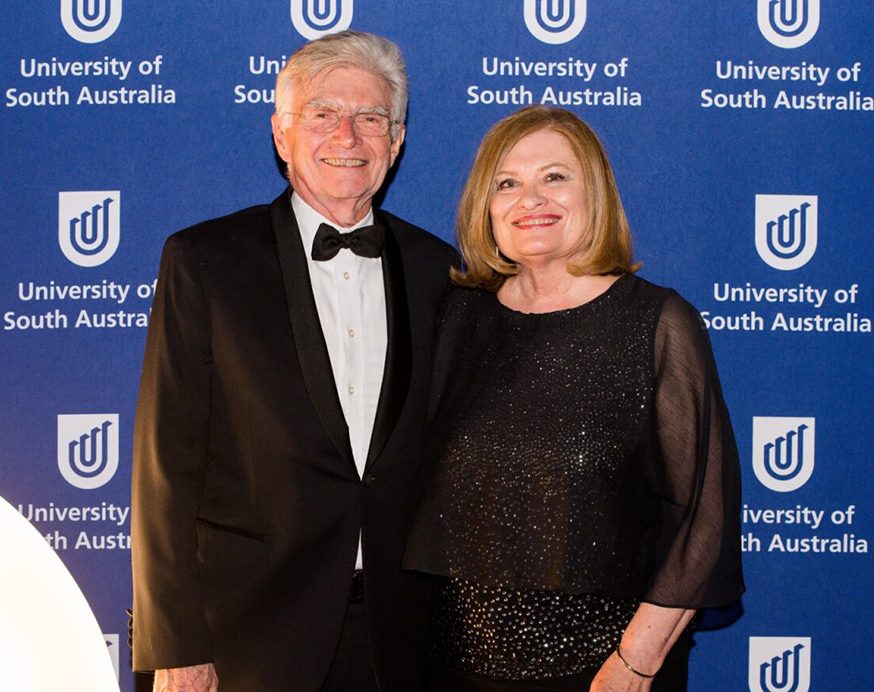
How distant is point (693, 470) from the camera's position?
183cm

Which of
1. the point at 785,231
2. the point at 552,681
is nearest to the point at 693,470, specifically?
the point at 552,681

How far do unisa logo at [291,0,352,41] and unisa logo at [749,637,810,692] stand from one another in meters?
2.37

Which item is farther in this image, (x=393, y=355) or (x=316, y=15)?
(x=316, y=15)

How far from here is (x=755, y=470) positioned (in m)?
2.86

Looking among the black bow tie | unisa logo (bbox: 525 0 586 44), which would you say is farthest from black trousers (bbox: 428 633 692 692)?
unisa logo (bbox: 525 0 586 44)

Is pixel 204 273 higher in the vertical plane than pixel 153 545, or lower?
higher

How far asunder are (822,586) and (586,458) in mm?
1494

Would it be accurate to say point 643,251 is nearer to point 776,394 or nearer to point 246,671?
point 776,394

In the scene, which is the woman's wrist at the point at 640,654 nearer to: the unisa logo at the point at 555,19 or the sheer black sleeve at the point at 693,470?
the sheer black sleeve at the point at 693,470

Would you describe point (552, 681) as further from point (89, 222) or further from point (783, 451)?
point (89, 222)

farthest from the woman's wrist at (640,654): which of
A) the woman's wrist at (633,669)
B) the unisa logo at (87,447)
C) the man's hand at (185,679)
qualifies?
the unisa logo at (87,447)

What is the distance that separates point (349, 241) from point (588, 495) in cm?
79

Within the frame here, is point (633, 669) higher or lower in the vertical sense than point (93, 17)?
lower

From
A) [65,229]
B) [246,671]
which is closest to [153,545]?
[246,671]
